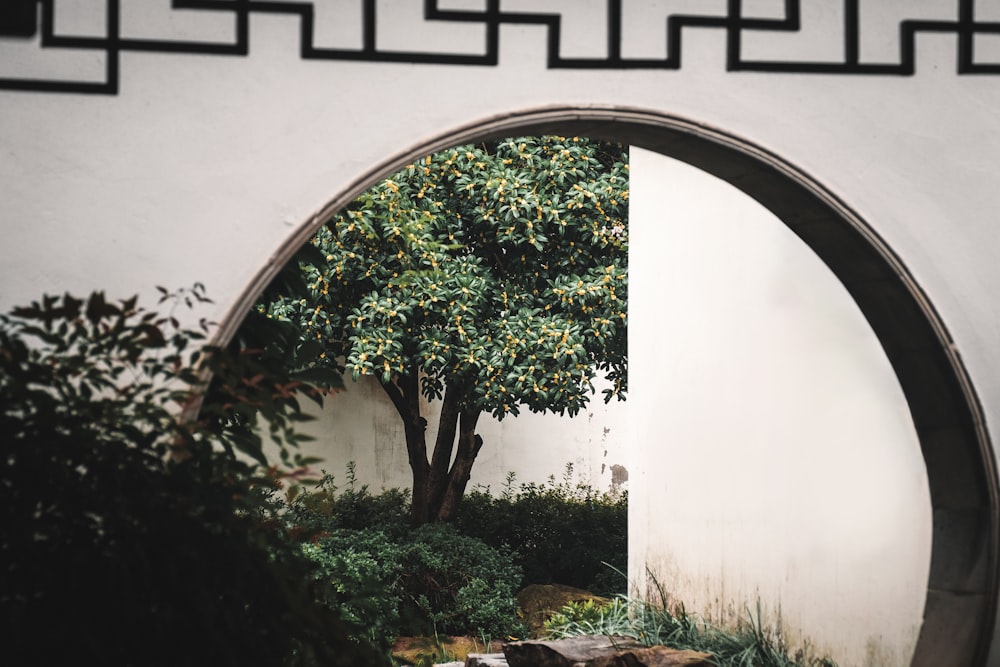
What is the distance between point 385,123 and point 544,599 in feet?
16.9

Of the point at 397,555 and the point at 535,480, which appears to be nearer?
the point at 397,555

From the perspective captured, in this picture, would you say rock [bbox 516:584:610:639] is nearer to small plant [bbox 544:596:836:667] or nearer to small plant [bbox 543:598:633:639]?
small plant [bbox 543:598:633:639]

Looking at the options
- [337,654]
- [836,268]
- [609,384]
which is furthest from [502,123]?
[609,384]

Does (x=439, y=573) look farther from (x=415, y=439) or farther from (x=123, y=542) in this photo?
(x=123, y=542)

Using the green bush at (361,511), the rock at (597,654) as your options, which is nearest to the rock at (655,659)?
the rock at (597,654)

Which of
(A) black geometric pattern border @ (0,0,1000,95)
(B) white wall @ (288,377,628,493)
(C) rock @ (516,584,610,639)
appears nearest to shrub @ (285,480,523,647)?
(C) rock @ (516,584,610,639)

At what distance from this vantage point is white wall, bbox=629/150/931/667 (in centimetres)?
408

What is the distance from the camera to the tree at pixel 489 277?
6699 mm

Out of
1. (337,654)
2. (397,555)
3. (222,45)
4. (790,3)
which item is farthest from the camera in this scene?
(397,555)

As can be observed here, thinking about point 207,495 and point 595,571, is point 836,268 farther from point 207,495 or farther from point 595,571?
point 595,571

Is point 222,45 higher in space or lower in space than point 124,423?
higher

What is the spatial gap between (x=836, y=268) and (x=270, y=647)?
175 cm

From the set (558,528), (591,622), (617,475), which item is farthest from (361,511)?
(591,622)

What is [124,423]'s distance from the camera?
7.11ft
